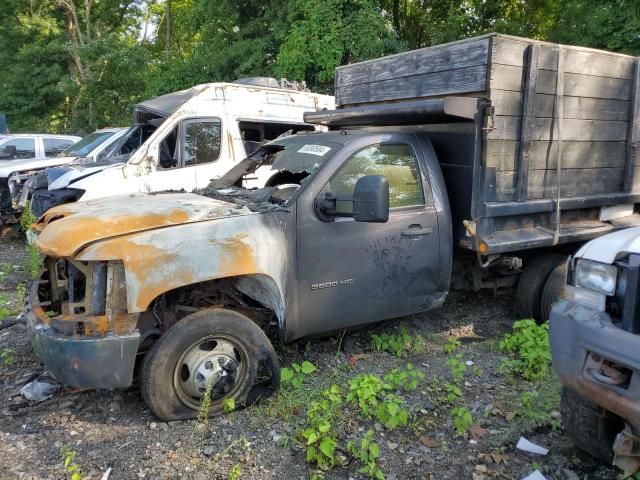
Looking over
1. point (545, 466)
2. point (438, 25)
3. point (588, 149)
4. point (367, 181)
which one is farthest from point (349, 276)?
point (438, 25)

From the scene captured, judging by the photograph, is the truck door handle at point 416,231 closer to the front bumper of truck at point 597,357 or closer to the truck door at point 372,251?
the truck door at point 372,251

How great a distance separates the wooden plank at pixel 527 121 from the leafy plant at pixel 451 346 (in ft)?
4.36

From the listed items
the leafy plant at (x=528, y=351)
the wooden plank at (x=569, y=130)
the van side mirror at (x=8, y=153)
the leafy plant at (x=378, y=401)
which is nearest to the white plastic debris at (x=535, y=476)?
the leafy plant at (x=378, y=401)

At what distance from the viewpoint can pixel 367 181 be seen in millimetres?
3379

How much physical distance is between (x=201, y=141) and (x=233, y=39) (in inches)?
380

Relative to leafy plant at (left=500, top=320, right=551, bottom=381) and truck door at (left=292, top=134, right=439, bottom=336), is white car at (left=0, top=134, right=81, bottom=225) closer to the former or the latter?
truck door at (left=292, top=134, right=439, bottom=336)

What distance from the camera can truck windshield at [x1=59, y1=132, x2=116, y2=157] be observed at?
9914mm

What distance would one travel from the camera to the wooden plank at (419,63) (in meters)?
4.16

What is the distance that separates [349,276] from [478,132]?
1.51m

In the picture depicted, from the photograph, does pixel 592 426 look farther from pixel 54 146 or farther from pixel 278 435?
pixel 54 146

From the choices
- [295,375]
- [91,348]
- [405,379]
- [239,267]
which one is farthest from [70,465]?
[405,379]

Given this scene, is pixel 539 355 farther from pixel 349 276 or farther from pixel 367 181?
pixel 367 181

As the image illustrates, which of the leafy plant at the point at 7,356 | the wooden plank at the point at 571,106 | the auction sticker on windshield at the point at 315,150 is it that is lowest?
the leafy plant at the point at 7,356

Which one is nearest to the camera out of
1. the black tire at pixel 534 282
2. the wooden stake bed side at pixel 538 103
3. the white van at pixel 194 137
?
the wooden stake bed side at pixel 538 103
